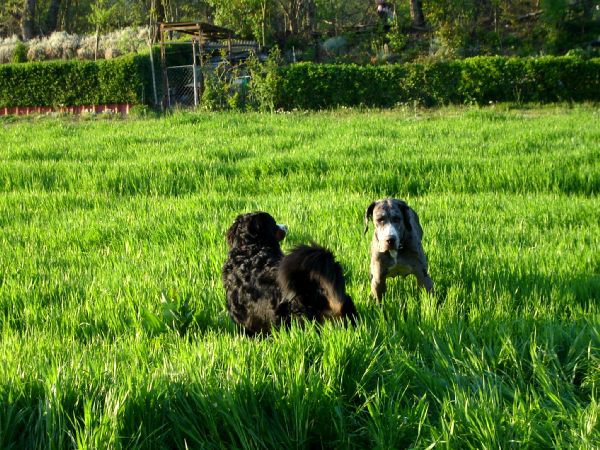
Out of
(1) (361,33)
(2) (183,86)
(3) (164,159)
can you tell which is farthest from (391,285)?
(1) (361,33)

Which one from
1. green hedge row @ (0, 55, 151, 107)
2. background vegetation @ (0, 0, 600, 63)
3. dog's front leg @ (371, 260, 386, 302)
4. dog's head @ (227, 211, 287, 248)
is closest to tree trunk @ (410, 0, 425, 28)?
background vegetation @ (0, 0, 600, 63)

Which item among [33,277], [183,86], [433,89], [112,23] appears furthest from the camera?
[112,23]

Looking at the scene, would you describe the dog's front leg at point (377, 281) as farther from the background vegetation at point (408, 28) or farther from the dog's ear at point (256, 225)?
the background vegetation at point (408, 28)

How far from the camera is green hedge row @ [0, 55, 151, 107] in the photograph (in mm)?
24953

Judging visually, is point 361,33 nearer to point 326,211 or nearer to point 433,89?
point 433,89

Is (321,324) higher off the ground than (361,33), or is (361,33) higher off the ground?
(361,33)

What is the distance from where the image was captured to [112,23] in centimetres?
4194

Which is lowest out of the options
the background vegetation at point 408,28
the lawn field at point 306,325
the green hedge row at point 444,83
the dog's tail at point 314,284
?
the lawn field at point 306,325

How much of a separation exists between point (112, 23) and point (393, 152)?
3697 cm

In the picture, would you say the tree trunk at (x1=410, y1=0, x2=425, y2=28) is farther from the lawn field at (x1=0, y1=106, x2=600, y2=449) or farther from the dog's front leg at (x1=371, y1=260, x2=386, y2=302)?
the dog's front leg at (x1=371, y1=260, x2=386, y2=302)

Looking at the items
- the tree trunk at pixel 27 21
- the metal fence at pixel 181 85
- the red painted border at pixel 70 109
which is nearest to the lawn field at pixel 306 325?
the metal fence at pixel 181 85

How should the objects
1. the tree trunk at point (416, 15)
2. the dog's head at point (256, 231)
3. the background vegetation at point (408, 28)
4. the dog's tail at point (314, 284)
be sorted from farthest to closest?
the tree trunk at point (416, 15), the background vegetation at point (408, 28), the dog's head at point (256, 231), the dog's tail at point (314, 284)

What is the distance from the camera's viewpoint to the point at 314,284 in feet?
11.6

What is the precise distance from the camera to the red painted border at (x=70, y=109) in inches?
1005
